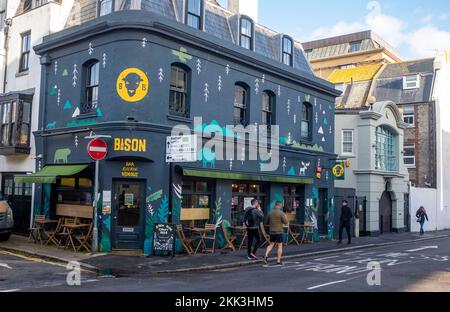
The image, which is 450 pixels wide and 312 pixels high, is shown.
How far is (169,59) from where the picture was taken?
51.3 ft

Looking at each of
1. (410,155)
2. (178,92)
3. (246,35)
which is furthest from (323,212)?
(410,155)

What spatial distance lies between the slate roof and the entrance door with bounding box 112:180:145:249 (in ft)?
18.7

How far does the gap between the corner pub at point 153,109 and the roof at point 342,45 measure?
146 ft

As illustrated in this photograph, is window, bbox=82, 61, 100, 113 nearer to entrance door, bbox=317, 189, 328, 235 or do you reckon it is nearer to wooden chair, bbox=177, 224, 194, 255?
wooden chair, bbox=177, 224, 194, 255

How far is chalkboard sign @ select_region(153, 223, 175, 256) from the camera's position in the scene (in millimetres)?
14478

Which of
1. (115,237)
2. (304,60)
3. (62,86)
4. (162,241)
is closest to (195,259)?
(162,241)

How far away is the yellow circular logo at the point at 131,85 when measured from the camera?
14.9m

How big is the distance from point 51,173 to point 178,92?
4.96 m

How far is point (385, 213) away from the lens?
28984 millimetres

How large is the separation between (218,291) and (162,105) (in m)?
7.48

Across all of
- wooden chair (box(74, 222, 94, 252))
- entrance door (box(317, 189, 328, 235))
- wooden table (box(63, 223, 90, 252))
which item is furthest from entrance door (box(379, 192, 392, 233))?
wooden table (box(63, 223, 90, 252))

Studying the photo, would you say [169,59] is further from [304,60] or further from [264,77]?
[304,60]

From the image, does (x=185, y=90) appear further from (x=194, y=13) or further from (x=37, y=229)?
(x=37, y=229)

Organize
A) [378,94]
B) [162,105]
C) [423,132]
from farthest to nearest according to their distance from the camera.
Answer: [378,94], [423,132], [162,105]
